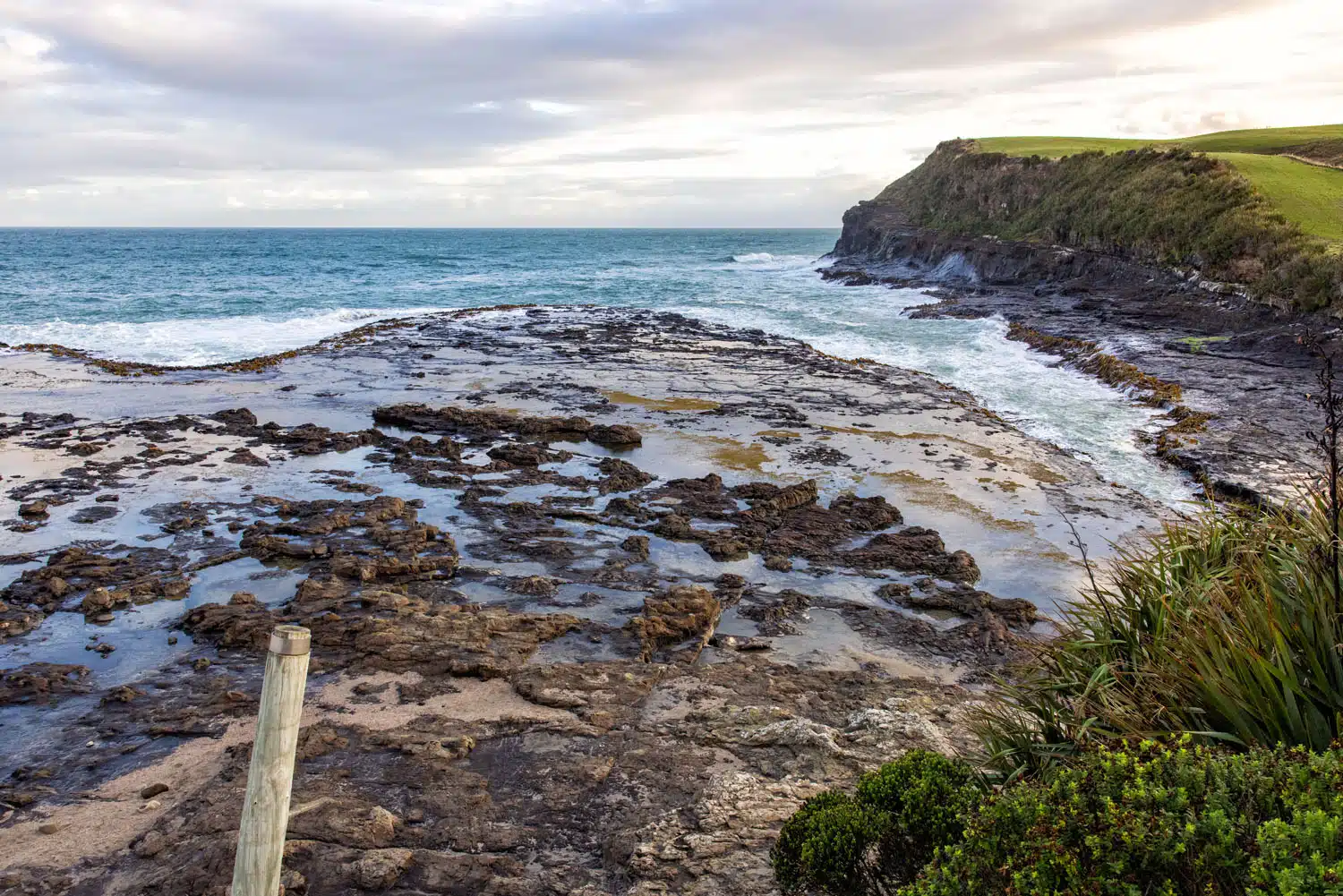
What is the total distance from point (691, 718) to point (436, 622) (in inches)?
123

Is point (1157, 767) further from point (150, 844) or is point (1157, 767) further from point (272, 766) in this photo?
point (150, 844)

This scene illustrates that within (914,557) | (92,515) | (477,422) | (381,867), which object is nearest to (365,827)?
(381,867)

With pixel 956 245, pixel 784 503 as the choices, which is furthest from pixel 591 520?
pixel 956 245

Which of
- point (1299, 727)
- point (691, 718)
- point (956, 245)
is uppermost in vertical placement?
point (956, 245)

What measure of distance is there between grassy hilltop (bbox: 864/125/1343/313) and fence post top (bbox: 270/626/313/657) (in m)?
26.6

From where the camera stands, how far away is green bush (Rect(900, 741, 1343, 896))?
2789mm

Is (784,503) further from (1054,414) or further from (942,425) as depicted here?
(1054,414)

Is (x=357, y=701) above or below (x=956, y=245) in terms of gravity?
below

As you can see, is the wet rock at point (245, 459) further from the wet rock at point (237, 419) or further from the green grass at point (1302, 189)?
the green grass at point (1302, 189)

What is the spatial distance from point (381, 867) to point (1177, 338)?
2636 cm

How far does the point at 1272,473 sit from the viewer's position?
13516 mm

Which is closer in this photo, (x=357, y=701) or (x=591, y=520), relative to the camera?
(x=357, y=701)

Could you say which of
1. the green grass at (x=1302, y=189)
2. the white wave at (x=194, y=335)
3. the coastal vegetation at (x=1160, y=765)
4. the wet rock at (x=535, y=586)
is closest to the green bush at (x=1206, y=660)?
the coastal vegetation at (x=1160, y=765)

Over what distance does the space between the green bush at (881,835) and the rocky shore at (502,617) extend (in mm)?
579
